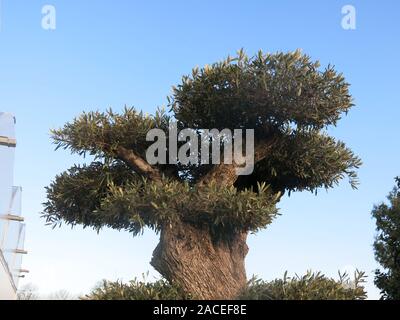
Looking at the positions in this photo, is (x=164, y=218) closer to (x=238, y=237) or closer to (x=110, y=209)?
(x=110, y=209)

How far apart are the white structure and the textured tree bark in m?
6.37

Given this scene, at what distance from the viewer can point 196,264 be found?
29.5 ft

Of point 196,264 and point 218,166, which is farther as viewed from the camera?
point 218,166

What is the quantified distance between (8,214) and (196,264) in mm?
9901

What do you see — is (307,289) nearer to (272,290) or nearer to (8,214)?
(272,290)

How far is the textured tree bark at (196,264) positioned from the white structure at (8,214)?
20.9 feet

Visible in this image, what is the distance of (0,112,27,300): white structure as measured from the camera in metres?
13.5

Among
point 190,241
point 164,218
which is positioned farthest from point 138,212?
point 190,241

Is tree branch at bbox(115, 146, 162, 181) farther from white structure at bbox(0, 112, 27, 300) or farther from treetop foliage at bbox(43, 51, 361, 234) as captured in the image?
white structure at bbox(0, 112, 27, 300)

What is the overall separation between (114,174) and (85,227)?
1.50 m

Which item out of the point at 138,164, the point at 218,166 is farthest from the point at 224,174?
the point at 138,164

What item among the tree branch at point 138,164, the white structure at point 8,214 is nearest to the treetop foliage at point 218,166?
the tree branch at point 138,164
